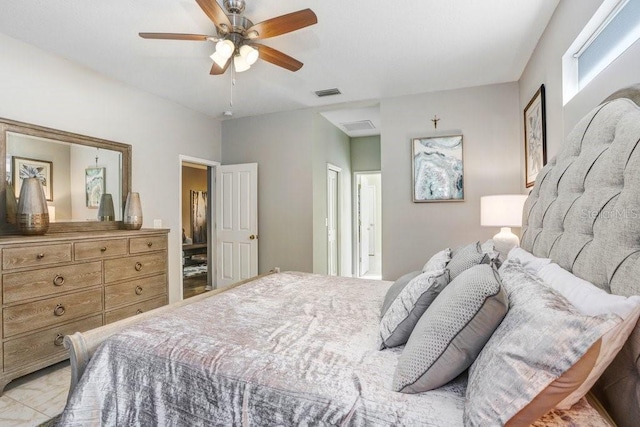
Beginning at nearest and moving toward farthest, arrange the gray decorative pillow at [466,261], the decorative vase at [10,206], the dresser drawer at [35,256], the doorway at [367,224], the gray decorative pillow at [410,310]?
the gray decorative pillow at [410,310] → the gray decorative pillow at [466,261] → the dresser drawer at [35,256] → the decorative vase at [10,206] → the doorway at [367,224]

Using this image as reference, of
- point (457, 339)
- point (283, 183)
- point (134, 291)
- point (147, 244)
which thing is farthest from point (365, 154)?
point (457, 339)

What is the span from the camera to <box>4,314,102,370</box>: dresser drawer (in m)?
2.13

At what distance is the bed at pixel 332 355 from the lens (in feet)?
2.92

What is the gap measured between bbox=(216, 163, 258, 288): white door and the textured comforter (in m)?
2.85

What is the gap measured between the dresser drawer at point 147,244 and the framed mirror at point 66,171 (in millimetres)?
443

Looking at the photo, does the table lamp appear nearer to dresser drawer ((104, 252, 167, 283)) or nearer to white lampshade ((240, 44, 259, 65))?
white lampshade ((240, 44, 259, 65))

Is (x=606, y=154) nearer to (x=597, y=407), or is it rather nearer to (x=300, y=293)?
(x=597, y=407)

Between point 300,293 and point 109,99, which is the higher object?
point 109,99

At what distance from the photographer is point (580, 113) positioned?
1.86m

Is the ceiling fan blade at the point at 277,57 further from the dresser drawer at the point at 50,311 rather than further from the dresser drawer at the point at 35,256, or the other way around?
the dresser drawer at the point at 50,311

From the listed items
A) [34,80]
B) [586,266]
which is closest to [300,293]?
[586,266]

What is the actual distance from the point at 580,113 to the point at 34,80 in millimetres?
4139

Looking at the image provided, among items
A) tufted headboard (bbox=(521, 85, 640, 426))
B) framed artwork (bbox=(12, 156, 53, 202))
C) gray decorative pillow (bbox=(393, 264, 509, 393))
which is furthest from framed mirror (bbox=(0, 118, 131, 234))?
tufted headboard (bbox=(521, 85, 640, 426))

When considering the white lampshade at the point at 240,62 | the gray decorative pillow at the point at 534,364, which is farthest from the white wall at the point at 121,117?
the gray decorative pillow at the point at 534,364
